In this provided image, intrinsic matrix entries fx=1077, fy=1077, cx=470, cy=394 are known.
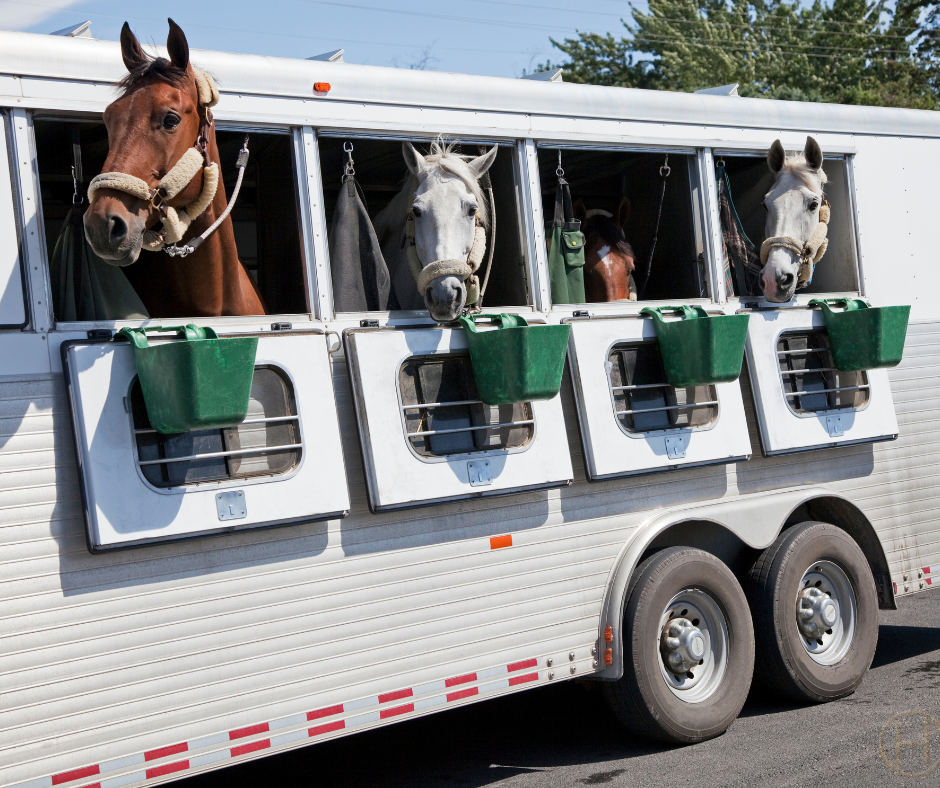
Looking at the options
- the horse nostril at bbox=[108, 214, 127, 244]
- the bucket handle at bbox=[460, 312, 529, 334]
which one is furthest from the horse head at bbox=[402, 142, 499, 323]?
the horse nostril at bbox=[108, 214, 127, 244]

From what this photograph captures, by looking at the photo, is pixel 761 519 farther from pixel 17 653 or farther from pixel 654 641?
pixel 17 653

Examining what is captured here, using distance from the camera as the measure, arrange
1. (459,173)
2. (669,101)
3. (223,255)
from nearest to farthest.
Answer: (223,255), (459,173), (669,101)

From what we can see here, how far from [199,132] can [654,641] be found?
3.16 meters

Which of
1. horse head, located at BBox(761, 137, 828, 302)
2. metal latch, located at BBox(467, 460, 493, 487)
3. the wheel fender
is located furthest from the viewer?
horse head, located at BBox(761, 137, 828, 302)

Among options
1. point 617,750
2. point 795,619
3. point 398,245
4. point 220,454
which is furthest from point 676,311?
point 220,454

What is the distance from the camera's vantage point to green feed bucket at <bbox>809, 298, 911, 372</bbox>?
19.6 ft

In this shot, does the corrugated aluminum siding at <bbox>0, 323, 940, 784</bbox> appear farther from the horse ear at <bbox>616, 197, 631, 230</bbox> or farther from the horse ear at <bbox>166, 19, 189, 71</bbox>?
the horse ear at <bbox>616, 197, 631, 230</bbox>

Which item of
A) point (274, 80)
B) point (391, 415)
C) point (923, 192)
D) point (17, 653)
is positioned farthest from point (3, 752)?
point (923, 192)

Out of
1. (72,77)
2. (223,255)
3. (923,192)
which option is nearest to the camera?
(72,77)

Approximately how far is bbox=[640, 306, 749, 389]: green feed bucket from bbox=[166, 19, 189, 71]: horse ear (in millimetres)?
2643

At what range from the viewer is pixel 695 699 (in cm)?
546

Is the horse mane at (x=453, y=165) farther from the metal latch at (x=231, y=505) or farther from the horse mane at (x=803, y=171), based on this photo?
the horse mane at (x=803, y=171)

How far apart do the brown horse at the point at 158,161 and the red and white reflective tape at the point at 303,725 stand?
64.4 inches

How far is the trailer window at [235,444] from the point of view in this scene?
12.8ft
